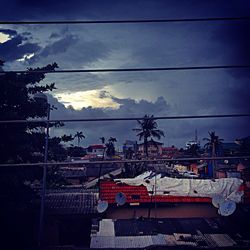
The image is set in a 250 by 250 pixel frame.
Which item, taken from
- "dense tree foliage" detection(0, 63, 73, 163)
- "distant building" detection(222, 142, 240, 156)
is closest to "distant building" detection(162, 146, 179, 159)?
"distant building" detection(222, 142, 240, 156)

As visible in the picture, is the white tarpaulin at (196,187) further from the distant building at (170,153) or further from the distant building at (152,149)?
the distant building at (152,149)

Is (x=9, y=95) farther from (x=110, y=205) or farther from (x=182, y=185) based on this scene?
(x=182, y=185)

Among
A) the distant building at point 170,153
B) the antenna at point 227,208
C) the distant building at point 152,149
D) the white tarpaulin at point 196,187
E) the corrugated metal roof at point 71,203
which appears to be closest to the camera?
the antenna at point 227,208

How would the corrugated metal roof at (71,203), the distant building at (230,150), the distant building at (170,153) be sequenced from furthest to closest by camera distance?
the distant building at (170,153)
the distant building at (230,150)
the corrugated metal roof at (71,203)

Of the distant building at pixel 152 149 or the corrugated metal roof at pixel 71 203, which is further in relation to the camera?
the distant building at pixel 152 149

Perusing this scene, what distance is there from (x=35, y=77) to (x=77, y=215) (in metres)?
6.48

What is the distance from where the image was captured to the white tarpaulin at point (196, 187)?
480 inches

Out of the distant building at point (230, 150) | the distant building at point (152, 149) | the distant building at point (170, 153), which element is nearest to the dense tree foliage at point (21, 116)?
the distant building at point (170, 153)

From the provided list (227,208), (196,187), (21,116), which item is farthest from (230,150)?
(21,116)

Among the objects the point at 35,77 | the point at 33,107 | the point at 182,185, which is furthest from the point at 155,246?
the point at 35,77

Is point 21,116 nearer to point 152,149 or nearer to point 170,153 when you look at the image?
point 170,153

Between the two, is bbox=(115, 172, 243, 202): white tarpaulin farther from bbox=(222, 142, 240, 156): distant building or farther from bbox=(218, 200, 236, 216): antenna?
bbox=(222, 142, 240, 156): distant building

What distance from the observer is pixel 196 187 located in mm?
12516

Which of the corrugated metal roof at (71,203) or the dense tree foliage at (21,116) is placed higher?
the dense tree foliage at (21,116)
